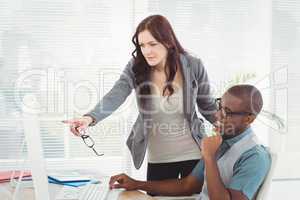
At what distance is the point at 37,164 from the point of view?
43.8 inches

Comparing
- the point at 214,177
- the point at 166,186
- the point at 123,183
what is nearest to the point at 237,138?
the point at 214,177

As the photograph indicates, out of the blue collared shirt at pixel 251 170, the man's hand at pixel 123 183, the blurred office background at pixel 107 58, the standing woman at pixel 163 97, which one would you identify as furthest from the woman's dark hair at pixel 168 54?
the blurred office background at pixel 107 58

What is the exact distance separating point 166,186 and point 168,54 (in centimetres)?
70

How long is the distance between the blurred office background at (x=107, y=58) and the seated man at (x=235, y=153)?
5.49 feet

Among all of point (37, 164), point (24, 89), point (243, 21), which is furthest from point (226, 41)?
point (37, 164)

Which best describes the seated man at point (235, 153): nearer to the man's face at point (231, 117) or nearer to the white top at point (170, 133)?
Result: the man's face at point (231, 117)

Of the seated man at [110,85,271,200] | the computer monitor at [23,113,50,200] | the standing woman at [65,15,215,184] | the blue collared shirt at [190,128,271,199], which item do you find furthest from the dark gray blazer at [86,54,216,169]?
the computer monitor at [23,113,50,200]

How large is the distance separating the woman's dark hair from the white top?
57mm

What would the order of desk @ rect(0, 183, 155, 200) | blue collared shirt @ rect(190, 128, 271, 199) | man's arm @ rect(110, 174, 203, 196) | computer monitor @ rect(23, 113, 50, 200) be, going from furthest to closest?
man's arm @ rect(110, 174, 203, 196)
desk @ rect(0, 183, 155, 200)
blue collared shirt @ rect(190, 128, 271, 199)
computer monitor @ rect(23, 113, 50, 200)

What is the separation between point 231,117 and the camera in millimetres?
1566

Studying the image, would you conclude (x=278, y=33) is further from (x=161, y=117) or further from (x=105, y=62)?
→ (x=161, y=117)

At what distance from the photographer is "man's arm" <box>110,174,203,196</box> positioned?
1.75 meters

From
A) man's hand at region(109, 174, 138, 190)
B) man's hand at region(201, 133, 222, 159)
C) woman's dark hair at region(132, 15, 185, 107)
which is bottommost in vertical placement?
man's hand at region(109, 174, 138, 190)

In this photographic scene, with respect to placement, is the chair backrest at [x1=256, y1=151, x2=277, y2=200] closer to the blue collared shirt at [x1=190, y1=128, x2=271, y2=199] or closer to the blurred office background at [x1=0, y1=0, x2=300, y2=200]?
the blue collared shirt at [x1=190, y1=128, x2=271, y2=199]
